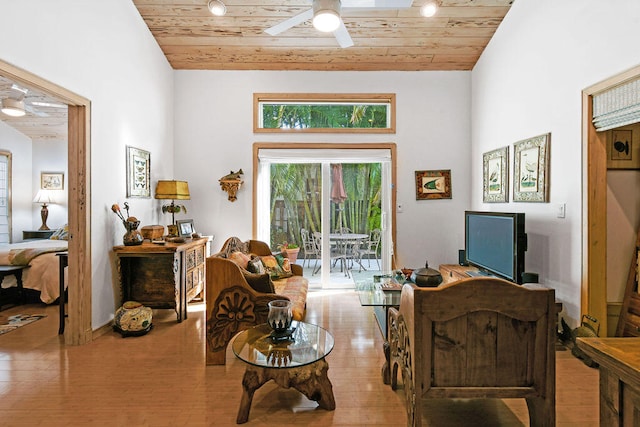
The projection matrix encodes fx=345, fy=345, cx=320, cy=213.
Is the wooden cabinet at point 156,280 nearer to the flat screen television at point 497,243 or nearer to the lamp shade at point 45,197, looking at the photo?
the flat screen television at point 497,243

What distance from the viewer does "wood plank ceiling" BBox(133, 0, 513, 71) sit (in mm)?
3928

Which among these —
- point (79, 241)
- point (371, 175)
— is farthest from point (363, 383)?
point (371, 175)

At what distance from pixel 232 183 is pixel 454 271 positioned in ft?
10.4

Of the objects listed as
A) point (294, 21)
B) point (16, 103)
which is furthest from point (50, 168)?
point (294, 21)

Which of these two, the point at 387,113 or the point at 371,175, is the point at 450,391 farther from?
the point at 387,113

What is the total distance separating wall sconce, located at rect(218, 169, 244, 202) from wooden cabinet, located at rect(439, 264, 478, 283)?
9.71 ft

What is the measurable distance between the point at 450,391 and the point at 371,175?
3703 mm

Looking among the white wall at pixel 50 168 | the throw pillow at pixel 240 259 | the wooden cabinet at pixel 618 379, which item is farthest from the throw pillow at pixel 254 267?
the white wall at pixel 50 168

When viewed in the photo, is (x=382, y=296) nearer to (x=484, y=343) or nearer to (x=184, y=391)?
(x=484, y=343)

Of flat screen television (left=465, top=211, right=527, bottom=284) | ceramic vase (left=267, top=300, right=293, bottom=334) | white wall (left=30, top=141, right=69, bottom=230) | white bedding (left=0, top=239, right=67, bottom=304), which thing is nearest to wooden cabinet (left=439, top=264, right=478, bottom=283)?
flat screen television (left=465, top=211, right=527, bottom=284)

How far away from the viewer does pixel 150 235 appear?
3.87 metres

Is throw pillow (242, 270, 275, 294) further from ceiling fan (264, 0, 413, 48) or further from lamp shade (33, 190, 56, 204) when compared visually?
lamp shade (33, 190, 56, 204)

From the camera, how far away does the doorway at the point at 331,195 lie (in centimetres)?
491

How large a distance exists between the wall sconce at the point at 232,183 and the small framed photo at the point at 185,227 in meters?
0.63
